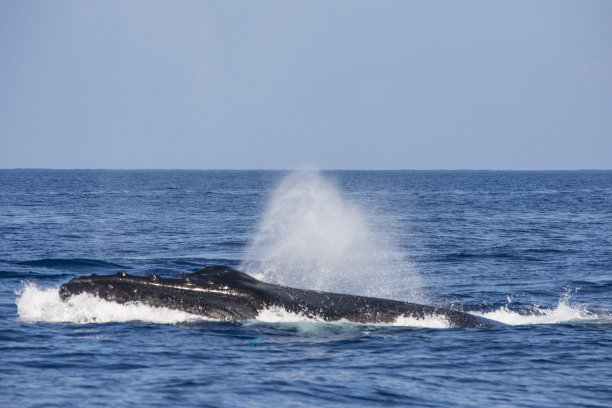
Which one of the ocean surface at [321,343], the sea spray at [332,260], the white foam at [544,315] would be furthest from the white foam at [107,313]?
the sea spray at [332,260]

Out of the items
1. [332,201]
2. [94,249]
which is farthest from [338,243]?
[332,201]

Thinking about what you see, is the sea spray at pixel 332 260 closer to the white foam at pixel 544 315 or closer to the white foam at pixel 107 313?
the white foam at pixel 544 315

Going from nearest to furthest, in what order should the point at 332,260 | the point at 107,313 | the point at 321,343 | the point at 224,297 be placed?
the point at 321,343, the point at 107,313, the point at 224,297, the point at 332,260

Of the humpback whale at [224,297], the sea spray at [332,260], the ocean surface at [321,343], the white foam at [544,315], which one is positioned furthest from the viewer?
the sea spray at [332,260]

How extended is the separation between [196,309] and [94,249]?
55.0 ft

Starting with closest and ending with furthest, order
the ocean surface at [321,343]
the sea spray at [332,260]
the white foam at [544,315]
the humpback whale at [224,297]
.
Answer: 1. the ocean surface at [321,343]
2. the humpback whale at [224,297]
3. the white foam at [544,315]
4. the sea spray at [332,260]

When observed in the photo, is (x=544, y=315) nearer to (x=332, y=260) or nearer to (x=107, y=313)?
(x=107, y=313)

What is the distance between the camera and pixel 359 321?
1463cm

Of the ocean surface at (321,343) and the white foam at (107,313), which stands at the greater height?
the white foam at (107,313)

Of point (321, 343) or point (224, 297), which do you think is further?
point (224, 297)

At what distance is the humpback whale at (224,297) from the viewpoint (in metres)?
13.8

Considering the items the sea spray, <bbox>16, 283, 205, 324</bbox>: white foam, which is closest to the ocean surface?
<bbox>16, 283, 205, 324</bbox>: white foam

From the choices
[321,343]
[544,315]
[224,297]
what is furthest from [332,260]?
[321,343]

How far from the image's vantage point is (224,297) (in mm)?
14242
